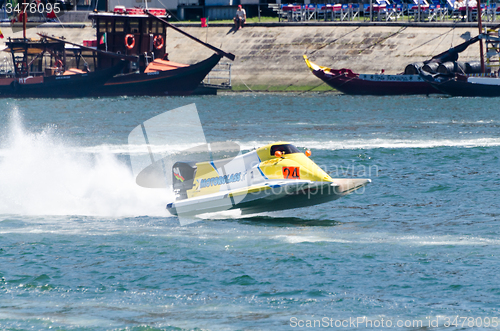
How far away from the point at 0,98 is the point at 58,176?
4143cm

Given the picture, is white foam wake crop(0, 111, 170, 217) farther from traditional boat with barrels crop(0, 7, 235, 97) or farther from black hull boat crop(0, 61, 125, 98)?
black hull boat crop(0, 61, 125, 98)

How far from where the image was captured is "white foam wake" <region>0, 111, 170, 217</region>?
54.1 ft

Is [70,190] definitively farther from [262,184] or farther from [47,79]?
[47,79]

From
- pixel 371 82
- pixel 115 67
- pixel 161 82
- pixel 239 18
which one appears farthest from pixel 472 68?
pixel 115 67

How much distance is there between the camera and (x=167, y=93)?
56.1 metres

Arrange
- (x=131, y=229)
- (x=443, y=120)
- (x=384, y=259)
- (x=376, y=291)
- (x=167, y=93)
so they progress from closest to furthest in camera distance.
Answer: (x=376, y=291)
(x=384, y=259)
(x=131, y=229)
(x=443, y=120)
(x=167, y=93)

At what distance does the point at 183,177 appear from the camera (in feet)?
52.4

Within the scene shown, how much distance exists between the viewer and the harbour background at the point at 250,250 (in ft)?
30.9

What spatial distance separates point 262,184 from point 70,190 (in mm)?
5855

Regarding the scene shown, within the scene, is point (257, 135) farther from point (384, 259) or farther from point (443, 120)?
point (384, 259)

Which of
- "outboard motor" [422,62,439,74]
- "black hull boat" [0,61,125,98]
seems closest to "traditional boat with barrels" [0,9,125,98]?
"black hull boat" [0,61,125,98]

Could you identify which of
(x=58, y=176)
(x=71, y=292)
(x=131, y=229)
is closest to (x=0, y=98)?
(x=58, y=176)

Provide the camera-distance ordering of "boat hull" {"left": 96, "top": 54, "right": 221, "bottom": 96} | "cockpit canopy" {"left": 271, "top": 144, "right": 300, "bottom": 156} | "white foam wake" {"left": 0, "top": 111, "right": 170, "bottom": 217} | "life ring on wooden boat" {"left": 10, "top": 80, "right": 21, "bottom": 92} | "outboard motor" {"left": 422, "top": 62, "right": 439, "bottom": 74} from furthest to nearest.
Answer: "life ring on wooden boat" {"left": 10, "top": 80, "right": 21, "bottom": 92}, "boat hull" {"left": 96, "top": 54, "right": 221, "bottom": 96}, "outboard motor" {"left": 422, "top": 62, "right": 439, "bottom": 74}, "white foam wake" {"left": 0, "top": 111, "right": 170, "bottom": 217}, "cockpit canopy" {"left": 271, "top": 144, "right": 300, "bottom": 156}

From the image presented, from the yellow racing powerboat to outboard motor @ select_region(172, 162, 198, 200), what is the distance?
0.08 ft
